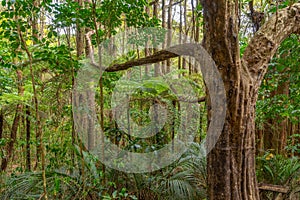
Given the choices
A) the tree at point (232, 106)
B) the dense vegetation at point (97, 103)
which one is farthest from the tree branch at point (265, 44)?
the dense vegetation at point (97, 103)

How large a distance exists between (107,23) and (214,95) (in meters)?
1.49

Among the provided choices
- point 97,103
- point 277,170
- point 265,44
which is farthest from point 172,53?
point 277,170

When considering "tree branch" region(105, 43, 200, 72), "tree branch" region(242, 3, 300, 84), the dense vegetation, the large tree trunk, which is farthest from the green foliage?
"tree branch" region(105, 43, 200, 72)

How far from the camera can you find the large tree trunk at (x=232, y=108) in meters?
1.71

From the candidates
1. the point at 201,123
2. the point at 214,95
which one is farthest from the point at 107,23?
the point at 201,123

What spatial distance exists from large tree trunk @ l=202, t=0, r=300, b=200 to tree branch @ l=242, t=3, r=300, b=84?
0.01m

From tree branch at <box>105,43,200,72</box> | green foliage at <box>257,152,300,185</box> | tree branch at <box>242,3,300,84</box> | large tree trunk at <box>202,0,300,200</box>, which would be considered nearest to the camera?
large tree trunk at <box>202,0,300,200</box>

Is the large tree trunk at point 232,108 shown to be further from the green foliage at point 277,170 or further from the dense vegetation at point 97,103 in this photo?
the green foliage at point 277,170

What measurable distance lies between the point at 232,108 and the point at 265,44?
0.64 meters

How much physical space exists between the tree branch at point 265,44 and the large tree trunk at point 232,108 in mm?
13

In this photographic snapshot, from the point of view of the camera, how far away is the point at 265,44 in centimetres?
204

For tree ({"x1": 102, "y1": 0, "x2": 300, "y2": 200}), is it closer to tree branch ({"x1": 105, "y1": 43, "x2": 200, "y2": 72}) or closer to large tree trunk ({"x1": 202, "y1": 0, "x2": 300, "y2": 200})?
large tree trunk ({"x1": 202, "y1": 0, "x2": 300, "y2": 200})

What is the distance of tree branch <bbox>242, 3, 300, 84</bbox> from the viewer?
6.53 feet

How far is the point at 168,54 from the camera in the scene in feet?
7.89
